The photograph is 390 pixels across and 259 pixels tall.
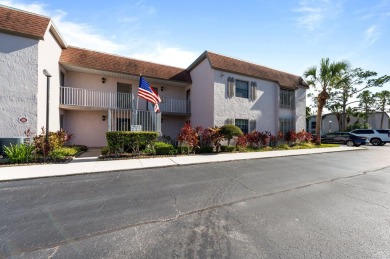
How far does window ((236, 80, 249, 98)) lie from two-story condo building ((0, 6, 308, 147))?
0.08m

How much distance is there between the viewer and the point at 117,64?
14.7 m

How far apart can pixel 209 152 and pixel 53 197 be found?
9121mm

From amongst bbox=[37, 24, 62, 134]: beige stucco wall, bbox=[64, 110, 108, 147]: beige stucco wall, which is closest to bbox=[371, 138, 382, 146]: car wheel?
bbox=[64, 110, 108, 147]: beige stucco wall

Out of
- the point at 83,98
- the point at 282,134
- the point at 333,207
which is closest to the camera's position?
the point at 333,207

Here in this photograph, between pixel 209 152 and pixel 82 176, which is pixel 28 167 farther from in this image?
pixel 209 152

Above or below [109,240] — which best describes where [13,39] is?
above

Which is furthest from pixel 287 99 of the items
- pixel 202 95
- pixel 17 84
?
pixel 17 84

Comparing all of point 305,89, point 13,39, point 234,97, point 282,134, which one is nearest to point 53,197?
point 13,39

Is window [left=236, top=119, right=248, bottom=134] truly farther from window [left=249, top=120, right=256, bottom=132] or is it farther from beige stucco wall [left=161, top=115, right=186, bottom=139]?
beige stucco wall [left=161, top=115, right=186, bottom=139]

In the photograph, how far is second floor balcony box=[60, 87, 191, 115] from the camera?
13.0m

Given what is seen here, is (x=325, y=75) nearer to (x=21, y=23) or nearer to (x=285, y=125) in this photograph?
(x=285, y=125)

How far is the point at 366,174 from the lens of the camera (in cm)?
730

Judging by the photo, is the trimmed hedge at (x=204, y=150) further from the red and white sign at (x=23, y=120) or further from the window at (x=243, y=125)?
the red and white sign at (x=23, y=120)

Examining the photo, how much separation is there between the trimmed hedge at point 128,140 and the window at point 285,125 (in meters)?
13.0
